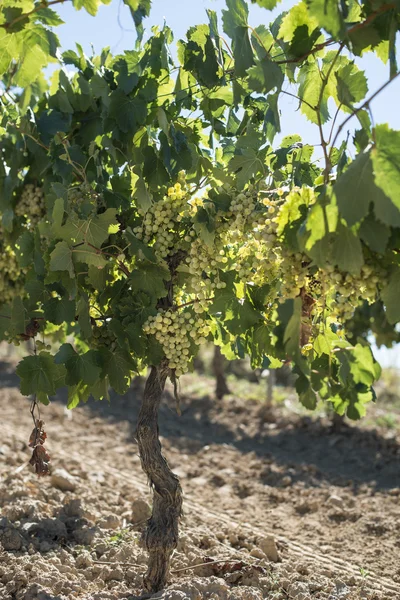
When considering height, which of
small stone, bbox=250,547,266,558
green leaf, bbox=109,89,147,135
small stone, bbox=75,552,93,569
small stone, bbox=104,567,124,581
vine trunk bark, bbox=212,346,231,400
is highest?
vine trunk bark, bbox=212,346,231,400

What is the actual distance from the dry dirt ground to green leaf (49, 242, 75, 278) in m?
1.47

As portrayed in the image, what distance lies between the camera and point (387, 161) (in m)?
1.92

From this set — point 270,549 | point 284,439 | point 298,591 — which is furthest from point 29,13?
point 284,439

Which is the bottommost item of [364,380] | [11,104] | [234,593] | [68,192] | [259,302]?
[234,593]

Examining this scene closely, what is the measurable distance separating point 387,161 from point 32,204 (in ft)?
7.33

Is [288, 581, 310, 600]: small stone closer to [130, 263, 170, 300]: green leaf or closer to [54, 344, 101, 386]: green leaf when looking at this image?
[54, 344, 101, 386]: green leaf

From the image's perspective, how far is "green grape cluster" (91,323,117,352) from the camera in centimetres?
304

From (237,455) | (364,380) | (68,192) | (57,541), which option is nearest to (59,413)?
(237,455)

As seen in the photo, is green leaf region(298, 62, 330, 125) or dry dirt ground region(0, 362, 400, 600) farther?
dry dirt ground region(0, 362, 400, 600)

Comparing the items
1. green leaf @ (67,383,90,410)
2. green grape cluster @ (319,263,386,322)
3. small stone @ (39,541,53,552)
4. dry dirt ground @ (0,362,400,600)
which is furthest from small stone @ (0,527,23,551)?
green grape cluster @ (319,263,386,322)

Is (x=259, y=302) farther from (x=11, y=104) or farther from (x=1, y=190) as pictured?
(x=11, y=104)

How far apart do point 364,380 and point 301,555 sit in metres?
2.21

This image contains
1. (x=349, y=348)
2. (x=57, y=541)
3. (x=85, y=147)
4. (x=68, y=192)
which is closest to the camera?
(x=349, y=348)

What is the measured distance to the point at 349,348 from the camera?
2.35 metres
